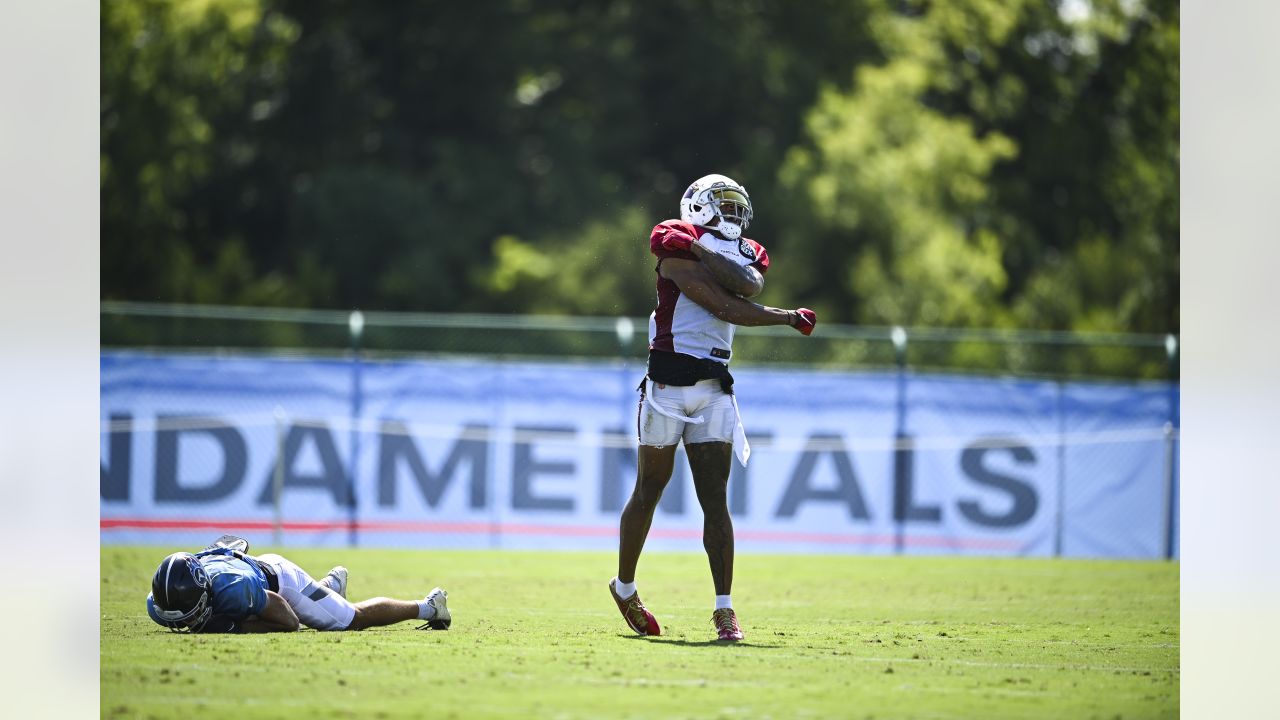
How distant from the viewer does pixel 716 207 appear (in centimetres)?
834

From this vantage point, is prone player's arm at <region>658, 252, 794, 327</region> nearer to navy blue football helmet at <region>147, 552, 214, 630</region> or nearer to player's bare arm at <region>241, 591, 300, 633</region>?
player's bare arm at <region>241, 591, 300, 633</region>

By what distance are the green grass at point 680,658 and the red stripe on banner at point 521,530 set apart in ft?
14.0

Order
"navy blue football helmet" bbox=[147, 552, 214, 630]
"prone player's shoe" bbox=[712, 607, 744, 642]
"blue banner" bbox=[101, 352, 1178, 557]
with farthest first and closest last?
"blue banner" bbox=[101, 352, 1178, 557]
"prone player's shoe" bbox=[712, 607, 744, 642]
"navy blue football helmet" bbox=[147, 552, 214, 630]

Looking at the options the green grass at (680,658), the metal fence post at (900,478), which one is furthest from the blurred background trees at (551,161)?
the green grass at (680,658)

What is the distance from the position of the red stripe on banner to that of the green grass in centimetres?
427

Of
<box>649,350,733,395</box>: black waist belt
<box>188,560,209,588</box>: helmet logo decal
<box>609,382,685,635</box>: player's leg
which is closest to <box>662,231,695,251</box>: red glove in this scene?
<box>649,350,733,395</box>: black waist belt

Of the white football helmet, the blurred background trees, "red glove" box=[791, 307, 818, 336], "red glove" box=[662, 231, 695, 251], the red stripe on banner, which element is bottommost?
the red stripe on banner

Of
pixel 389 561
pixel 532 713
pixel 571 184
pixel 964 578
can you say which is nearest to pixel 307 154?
pixel 571 184

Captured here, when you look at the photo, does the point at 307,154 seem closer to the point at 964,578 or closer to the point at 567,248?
the point at 567,248

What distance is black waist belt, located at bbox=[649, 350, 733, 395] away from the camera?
27.0ft

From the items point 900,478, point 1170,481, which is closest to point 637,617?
point 900,478

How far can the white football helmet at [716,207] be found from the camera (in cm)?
834

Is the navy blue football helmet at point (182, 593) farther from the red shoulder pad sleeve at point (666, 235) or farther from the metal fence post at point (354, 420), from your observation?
the metal fence post at point (354, 420)

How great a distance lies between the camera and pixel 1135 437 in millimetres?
17188
